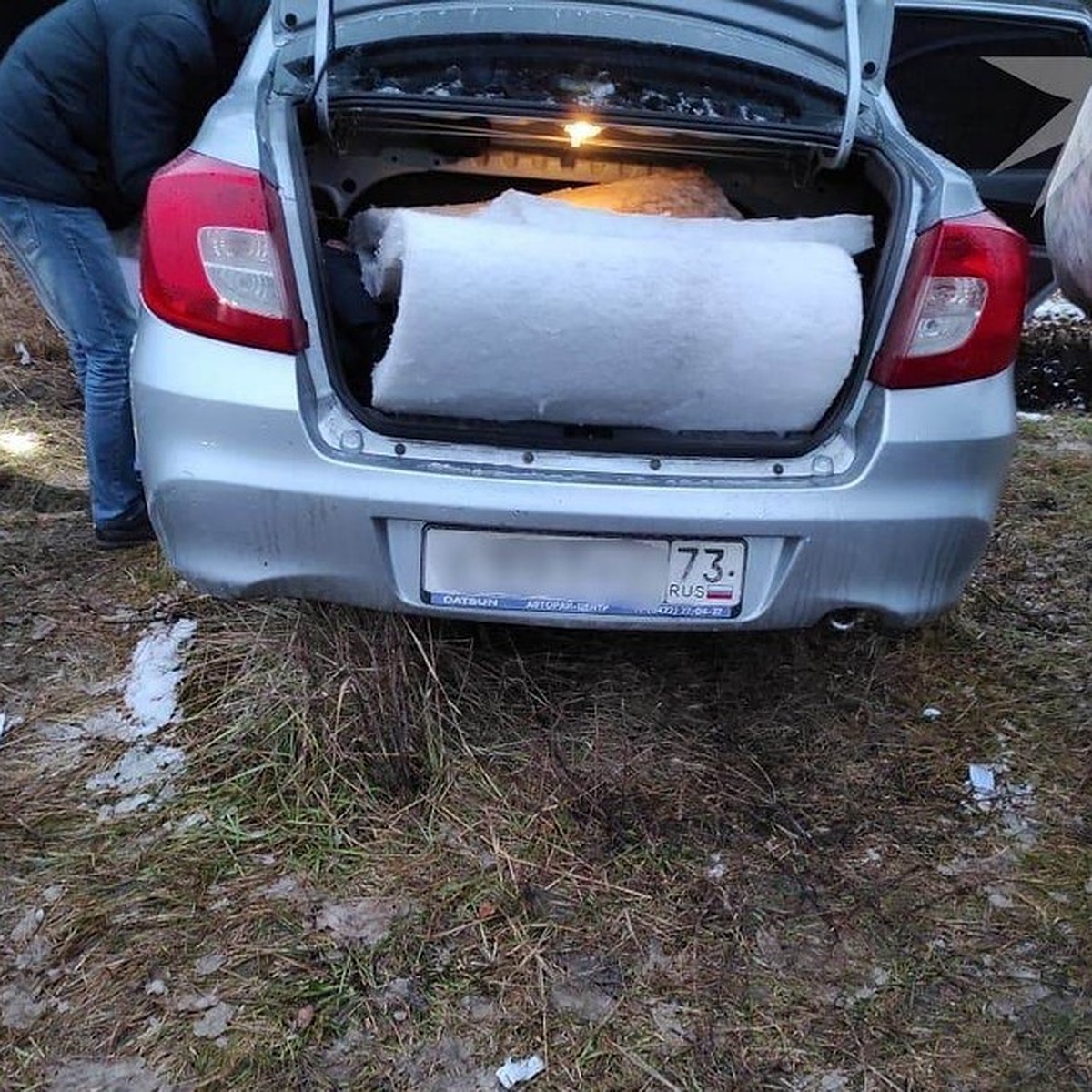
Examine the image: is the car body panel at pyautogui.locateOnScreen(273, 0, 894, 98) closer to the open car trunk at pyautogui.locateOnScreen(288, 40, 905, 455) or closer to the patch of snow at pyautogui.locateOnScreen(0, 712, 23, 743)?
the open car trunk at pyautogui.locateOnScreen(288, 40, 905, 455)

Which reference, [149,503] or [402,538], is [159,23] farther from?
[402,538]

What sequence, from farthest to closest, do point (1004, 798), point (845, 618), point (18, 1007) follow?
1. point (1004, 798)
2. point (845, 618)
3. point (18, 1007)

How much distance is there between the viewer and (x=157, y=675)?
250 cm

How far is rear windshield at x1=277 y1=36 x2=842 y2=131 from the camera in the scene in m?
2.32

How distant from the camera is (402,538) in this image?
6.48 feet

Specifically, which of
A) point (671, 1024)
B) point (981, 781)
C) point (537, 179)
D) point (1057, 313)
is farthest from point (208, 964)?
point (1057, 313)

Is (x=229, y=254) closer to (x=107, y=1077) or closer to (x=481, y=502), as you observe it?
(x=481, y=502)

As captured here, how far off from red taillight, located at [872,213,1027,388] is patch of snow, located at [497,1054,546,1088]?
50.2 inches

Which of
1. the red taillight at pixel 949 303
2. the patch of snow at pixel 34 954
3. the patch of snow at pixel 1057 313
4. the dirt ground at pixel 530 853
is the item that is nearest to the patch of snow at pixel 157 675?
the dirt ground at pixel 530 853

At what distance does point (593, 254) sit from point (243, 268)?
23.2 inches

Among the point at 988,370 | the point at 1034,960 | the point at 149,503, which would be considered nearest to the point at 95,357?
the point at 149,503

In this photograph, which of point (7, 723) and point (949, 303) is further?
point (7, 723)

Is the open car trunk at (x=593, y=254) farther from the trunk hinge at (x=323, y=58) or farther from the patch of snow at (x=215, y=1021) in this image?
the patch of snow at (x=215, y=1021)

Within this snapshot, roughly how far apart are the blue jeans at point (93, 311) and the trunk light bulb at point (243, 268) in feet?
4.10
